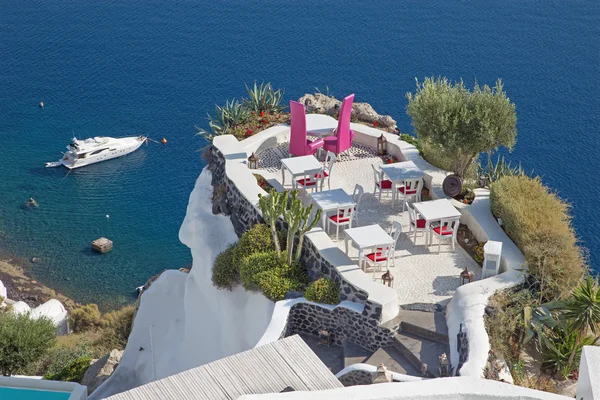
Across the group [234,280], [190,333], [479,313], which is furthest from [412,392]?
[190,333]

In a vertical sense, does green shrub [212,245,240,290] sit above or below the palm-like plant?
below

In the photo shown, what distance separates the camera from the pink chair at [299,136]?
27031 mm

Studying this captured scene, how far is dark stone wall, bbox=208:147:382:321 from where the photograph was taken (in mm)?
20625

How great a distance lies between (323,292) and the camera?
2111 centimetres

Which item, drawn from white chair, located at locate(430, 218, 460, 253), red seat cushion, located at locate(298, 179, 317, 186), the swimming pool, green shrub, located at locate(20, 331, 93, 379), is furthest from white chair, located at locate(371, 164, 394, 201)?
green shrub, located at locate(20, 331, 93, 379)

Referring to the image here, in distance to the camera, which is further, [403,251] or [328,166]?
[328,166]

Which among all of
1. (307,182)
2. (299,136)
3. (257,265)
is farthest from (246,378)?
(299,136)

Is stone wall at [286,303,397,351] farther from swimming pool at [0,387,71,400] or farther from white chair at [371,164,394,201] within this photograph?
swimming pool at [0,387,71,400]

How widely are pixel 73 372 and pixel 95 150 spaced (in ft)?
87.7

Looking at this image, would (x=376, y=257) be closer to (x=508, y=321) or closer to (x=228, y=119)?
(x=508, y=321)

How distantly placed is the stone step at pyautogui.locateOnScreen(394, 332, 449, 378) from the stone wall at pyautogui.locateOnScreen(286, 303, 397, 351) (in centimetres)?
32

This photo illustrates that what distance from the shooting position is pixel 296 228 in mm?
21766

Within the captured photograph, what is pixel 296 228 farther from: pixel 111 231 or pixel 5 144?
pixel 5 144

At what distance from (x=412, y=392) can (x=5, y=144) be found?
49879mm
